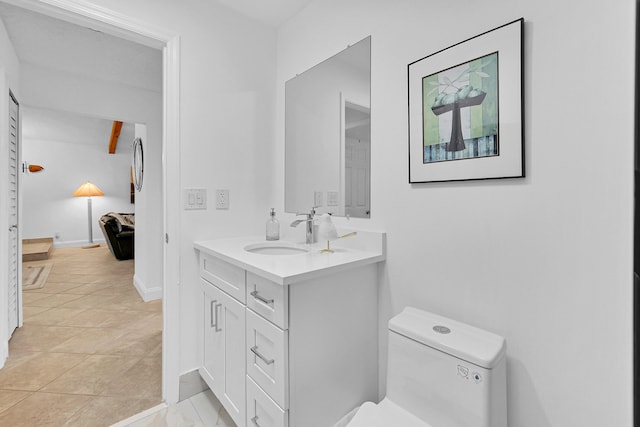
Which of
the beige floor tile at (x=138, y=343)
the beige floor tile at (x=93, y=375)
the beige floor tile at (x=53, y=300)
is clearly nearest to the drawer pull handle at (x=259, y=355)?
the beige floor tile at (x=93, y=375)

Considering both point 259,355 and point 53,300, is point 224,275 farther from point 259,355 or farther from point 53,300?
point 53,300

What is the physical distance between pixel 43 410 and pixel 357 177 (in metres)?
1.98

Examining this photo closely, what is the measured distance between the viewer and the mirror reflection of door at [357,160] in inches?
60.4

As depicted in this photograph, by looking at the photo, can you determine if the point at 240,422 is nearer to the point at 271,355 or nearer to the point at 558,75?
the point at 271,355

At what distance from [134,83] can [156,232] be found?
1.53 metres

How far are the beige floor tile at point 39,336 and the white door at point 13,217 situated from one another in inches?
2.8

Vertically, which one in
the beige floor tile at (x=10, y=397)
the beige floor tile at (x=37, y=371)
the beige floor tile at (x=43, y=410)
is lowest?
the beige floor tile at (x=43, y=410)

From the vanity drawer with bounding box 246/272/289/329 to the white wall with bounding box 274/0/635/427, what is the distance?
0.59 m

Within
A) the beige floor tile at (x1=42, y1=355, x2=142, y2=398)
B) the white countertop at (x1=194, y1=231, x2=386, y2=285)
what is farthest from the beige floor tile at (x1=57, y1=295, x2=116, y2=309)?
the white countertop at (x1=194, y1=231, x2=386, y2=285)

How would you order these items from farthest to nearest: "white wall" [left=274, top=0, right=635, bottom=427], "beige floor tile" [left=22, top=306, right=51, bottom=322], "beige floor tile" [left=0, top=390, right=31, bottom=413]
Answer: "beige floor tile" [left=22, top=306, right=51, bottom=322] < "beige floor tile" [left=0, top=390, right=31, bottom=413] < "white wall" [left=274, top=0, right=635, bottom=427]

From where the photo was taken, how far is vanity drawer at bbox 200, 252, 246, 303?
1.34m

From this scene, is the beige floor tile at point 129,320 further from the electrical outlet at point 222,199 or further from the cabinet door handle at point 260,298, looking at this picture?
the cabinet door handle at point 260,298

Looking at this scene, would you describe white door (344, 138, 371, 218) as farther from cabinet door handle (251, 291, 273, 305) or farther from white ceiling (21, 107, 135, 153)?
white ceiling (21, 107, 135, 153)

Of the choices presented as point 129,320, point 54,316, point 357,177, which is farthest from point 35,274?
point 357,177
